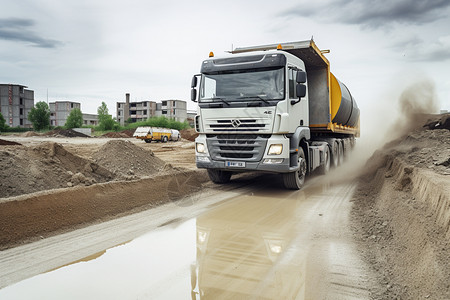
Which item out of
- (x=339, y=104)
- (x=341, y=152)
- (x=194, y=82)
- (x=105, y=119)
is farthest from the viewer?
(x=105, y=119)

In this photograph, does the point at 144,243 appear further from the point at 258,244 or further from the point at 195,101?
the point at 195,101

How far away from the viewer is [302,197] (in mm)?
8656

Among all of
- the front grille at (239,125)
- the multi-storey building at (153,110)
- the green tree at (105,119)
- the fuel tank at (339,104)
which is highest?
the multi-storey building at (153,110)

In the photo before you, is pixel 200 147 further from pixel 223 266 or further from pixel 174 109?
pixel 174 109

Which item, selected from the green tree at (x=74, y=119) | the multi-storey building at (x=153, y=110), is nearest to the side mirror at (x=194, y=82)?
the green tree at (x=74, y=119)

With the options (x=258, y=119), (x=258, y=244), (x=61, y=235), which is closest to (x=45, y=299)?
(x=61, y=235)

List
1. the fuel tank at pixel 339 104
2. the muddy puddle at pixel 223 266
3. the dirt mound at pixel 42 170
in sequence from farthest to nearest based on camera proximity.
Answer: the fuel tank at pixel 339 104
the dirt mound at pixel 42 170
the muddy puddle at pixel 223 266

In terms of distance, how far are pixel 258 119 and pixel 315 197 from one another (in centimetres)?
244

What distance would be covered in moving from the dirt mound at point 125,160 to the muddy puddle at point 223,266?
5350 mm

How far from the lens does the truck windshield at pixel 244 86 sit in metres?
8.41

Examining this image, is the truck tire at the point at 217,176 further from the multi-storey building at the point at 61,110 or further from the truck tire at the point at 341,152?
the multi-storey building at the point at 61,110

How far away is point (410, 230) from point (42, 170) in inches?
309

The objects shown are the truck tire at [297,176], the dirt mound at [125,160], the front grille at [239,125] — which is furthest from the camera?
the dirt mound at [125,160]

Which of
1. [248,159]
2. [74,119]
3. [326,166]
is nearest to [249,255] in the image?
[248,159]
